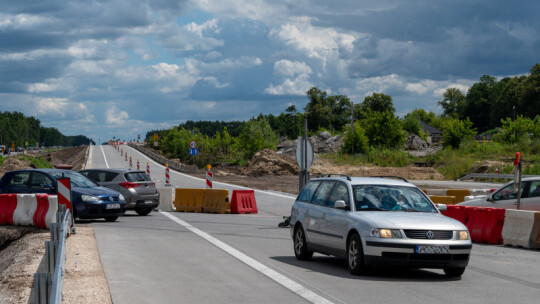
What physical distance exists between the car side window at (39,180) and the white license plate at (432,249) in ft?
40.9

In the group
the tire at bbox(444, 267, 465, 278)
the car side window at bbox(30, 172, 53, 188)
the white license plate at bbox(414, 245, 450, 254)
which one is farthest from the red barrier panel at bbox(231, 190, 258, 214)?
the white license plate at bbox(414, 245, 450, 254)

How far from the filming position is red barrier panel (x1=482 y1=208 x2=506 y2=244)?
16.2m

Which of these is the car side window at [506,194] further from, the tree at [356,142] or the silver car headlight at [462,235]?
the tree at [356,142]

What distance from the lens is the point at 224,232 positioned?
18000mm

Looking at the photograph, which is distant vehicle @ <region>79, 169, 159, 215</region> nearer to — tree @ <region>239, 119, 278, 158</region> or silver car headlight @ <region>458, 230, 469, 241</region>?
silver car headlight @ <region>458, 230, 469, 241</region>

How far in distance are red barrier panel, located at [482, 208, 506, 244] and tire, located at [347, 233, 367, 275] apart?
6.67 metres

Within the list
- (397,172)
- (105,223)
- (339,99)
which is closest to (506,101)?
(339,99)

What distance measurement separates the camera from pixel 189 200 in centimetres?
2708

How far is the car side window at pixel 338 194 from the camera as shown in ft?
37.5

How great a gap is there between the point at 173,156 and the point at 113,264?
371 feet

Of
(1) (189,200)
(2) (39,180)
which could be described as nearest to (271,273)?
(2) (39,180)

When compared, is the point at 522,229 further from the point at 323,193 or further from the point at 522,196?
the point at 323,193

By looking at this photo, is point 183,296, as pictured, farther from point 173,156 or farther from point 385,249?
point 173,156

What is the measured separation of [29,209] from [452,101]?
558 feet
